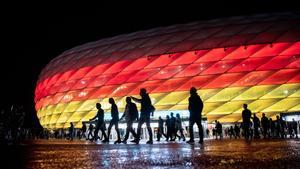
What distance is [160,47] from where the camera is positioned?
1276 inches

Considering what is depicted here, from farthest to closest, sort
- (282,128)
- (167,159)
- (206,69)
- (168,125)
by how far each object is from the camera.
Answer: (206,69), (282,128), (168,125), (167,159)

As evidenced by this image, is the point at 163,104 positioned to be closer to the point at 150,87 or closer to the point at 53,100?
the point at 150,87

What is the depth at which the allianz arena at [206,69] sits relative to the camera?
28.6m

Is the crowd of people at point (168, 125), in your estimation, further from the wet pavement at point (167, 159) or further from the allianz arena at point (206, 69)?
the wet pavement at point (167, 159)

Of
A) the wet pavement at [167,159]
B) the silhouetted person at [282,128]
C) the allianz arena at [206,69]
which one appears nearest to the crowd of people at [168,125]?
the silhouetted person at [282,128]

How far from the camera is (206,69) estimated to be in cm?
2983

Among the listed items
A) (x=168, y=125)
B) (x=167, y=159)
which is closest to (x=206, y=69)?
(x=168, y=125)

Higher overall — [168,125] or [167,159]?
[168,125]

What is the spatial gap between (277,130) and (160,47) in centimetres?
1302

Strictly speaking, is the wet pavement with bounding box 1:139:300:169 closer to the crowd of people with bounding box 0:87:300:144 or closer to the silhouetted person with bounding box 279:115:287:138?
the crowd of people with bounding box 0:87:300:144

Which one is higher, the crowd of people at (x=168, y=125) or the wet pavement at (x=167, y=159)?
the crowd of people at (x=168, y=125)

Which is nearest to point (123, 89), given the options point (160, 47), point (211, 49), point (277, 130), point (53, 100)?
point (160, 47)

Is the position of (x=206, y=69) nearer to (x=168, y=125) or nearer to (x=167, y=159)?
(x=168, y=125)

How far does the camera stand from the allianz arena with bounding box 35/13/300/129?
2856 centimetres
